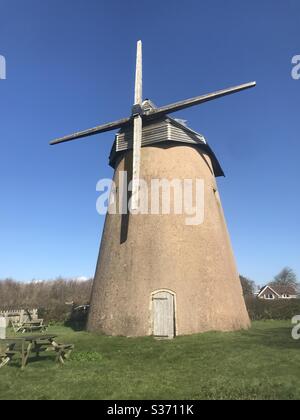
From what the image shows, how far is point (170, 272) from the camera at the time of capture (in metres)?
14.2

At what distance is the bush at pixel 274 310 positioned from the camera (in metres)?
22.8

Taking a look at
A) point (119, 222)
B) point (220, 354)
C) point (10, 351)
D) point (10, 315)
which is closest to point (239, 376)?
point (220, 354)

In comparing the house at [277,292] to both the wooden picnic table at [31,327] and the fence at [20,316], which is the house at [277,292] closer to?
the fence at [20,316]

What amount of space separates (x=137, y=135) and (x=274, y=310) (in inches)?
581

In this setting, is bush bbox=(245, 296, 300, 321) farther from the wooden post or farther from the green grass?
the wooden post

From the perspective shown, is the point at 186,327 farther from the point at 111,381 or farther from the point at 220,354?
the point at 111,381

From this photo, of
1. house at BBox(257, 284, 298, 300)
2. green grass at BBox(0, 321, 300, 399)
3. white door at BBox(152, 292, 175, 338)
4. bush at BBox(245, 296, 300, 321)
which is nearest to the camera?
green grass at BBox(0, 321, 300, 399)

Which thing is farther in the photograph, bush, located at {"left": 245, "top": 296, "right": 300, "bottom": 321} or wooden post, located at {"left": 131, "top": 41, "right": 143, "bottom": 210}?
bush, located at {"left": 245, "top": 296, "right": 300, "bottom": 321}

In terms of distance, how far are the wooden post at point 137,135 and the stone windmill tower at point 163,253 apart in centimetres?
4

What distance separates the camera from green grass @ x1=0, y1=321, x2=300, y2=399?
6.70 meters

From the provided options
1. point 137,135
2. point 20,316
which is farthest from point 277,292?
point 137,135

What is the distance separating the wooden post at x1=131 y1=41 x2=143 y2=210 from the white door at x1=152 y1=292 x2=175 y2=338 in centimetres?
370

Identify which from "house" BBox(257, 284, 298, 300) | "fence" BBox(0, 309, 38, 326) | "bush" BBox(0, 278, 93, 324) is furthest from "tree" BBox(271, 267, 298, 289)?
"fence" BBox(0, 309, 38, 326)

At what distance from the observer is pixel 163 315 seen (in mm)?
Result: 13836
